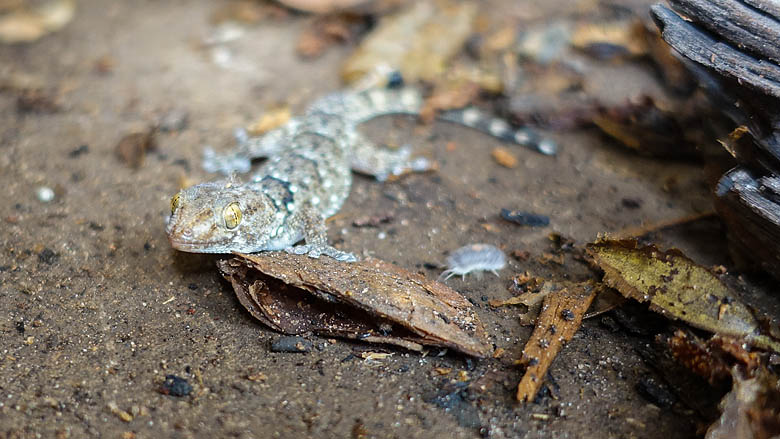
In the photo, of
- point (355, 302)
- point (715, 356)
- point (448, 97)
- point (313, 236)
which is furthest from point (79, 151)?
point (715, 356)

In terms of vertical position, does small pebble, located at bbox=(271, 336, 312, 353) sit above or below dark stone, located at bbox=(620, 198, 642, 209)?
below

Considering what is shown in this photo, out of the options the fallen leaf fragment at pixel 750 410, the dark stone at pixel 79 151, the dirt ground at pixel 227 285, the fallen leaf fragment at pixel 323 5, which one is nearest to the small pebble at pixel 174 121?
the dirt ground at pixel 227 285

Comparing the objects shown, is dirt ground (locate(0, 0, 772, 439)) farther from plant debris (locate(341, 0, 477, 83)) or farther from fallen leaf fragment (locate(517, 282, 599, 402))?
plant debris (locate(341, 0, 477, 83))

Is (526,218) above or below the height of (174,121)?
above

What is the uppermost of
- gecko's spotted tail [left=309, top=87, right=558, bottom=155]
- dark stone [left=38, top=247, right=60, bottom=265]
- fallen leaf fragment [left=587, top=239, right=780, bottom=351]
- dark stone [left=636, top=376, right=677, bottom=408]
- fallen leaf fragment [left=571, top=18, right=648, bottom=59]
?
fallen leaf fragment [left=587, top=239, right=780, bottom=351]

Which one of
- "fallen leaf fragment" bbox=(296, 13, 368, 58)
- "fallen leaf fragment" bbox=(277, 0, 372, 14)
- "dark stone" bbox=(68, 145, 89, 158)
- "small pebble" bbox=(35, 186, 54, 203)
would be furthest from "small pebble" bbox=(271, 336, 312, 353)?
"fallen leaf fragment" bbox=(277, 0, 372, 14)

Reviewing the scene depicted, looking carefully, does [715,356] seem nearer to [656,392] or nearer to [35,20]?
[656,392]

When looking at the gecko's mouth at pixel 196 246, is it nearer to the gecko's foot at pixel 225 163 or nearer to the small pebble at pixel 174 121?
the gecko's foot at pixel 225 163
